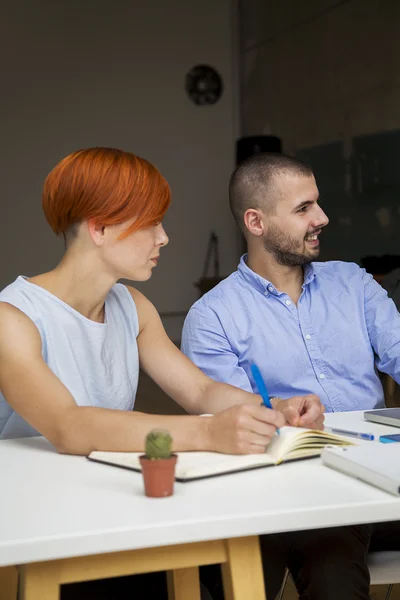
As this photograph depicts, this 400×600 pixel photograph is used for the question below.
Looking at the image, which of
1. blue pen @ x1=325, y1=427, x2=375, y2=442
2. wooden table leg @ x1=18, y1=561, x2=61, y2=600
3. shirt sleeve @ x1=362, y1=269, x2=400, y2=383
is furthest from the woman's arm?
wooden table leg @ x1=18, y1=561, x2=61, y2=600

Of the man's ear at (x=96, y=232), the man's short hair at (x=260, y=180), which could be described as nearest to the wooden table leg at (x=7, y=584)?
the man's ear at (x=96, y=232)

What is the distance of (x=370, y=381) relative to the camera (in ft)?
7.71

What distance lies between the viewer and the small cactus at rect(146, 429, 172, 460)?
1171mm

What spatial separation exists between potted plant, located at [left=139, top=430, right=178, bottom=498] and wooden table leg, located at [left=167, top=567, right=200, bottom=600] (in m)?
0.42

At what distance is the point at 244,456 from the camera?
1.40 meters

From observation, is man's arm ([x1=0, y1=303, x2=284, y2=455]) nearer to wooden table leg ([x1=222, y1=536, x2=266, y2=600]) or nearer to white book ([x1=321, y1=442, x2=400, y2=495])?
white book ([x1=321, y1=442, x2=400, y2=495])

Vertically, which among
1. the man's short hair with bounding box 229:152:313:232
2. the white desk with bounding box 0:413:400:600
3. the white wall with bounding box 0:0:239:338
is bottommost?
the white desk with bounding box 0:413:400:600

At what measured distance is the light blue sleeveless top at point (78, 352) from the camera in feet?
5.74

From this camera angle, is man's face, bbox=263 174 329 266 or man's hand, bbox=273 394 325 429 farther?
man's face, bbox=263 174 329 266

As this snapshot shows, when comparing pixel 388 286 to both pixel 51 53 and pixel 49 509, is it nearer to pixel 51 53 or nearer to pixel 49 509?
pixel 49 509

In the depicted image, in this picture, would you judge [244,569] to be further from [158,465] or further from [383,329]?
[383,329]

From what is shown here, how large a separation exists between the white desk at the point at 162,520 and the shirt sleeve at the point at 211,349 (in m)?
0.92

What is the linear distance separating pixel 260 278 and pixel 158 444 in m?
1.27

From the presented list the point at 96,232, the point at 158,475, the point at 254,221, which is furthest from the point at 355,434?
the point at 254,221
